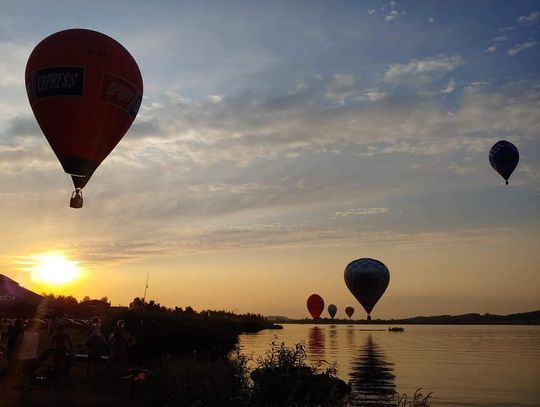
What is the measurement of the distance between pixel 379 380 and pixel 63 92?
22.4m

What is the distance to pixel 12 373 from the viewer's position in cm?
1692

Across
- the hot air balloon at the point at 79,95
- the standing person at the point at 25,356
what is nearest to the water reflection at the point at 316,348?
the hot air balloon at the point at 79,95

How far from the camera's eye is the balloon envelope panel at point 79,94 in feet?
87.3

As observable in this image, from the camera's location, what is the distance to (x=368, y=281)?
306 ft

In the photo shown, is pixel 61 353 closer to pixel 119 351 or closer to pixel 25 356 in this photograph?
pixel 25 356

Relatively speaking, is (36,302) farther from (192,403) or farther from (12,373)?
(192,403)

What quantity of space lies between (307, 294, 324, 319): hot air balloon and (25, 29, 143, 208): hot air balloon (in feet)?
381

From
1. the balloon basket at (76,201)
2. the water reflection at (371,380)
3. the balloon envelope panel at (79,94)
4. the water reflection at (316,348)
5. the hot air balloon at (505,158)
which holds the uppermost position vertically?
the hot air balloon at (505,158)

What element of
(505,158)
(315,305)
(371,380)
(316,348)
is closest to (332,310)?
(315,305)

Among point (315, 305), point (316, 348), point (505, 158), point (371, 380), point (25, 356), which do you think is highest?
point (505, 158)

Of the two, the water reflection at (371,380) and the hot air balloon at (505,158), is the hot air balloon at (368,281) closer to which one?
the hot air balloon at (505,158)

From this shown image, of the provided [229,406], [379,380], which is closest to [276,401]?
[229,406]

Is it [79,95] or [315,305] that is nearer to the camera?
[79,95]

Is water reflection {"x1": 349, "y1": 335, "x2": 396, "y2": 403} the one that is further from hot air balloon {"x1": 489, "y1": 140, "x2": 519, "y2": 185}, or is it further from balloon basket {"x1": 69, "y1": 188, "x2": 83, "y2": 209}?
hot air balloon {"x1": 489, "y1": 140, "x2": 519, "y2": 185}
